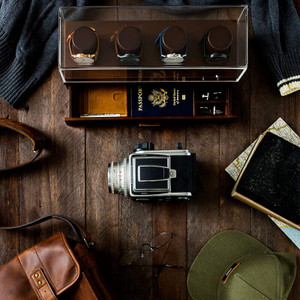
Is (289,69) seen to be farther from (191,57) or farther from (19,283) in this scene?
(19,283)

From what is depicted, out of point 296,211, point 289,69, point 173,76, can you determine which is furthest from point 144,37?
point 296,211

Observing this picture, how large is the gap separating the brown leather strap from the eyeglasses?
0.44 metres

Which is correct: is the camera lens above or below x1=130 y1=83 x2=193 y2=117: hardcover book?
below

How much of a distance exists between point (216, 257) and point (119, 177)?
1.38ft

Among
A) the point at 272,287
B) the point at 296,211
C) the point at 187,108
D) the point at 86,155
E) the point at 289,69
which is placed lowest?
the point at 272,287

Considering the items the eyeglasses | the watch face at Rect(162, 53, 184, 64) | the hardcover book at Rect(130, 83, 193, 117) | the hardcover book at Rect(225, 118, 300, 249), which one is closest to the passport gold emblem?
the hardcover book at Rect(130, 83, 193, 117)

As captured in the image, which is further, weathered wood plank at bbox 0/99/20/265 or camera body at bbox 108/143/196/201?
weathered wood plank at bbox 0/99/20/265

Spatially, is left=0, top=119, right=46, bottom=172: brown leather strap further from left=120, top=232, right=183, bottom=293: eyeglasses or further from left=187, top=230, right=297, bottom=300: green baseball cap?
left=187, top=230, right=297, bottom=300: green baseball cap

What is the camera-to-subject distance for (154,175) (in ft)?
2.43

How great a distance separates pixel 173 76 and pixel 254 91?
306mm

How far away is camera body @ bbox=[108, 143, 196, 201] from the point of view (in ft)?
2.44

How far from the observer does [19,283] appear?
0.77 m

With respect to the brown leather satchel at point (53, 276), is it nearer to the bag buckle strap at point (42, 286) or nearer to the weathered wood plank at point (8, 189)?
the bag buckle strap at point (42, 286)

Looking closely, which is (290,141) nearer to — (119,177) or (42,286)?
(119,177)
